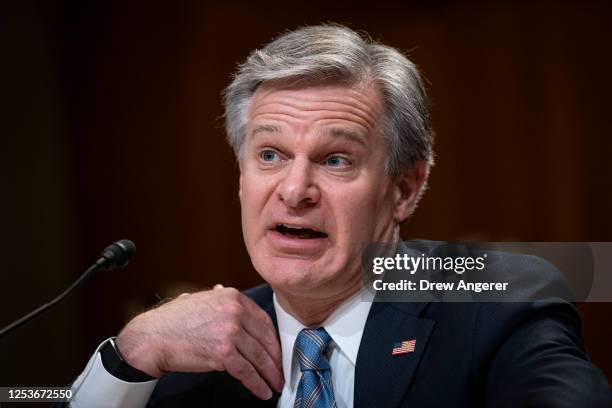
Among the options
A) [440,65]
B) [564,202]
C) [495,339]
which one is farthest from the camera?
[440,65]

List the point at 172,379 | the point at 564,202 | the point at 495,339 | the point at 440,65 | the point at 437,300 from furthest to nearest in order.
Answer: the point at 440,65, the point at 564,202, the point at 172,379, the point at 437,300, the point at 495,339

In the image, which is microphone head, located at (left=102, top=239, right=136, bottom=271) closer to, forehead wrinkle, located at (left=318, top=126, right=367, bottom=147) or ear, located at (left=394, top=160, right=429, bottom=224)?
forehead wrinkle, located at (left=318, top=126, right=367, bottom=147)

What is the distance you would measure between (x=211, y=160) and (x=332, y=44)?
6.78 ft

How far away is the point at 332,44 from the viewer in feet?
6.44

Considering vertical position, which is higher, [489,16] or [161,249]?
[489,16]

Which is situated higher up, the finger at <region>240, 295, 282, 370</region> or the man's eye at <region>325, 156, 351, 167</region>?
the man's eye at <region>325, 156, 351, 167</region>

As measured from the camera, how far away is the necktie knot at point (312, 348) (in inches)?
72.6

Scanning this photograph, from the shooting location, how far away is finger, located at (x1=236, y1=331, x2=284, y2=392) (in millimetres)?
1862

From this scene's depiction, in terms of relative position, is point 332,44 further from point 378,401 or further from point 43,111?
point 43,111

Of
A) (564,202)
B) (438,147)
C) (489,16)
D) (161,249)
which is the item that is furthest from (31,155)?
(564,202)

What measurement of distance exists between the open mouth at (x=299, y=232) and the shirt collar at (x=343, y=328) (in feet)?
0.68

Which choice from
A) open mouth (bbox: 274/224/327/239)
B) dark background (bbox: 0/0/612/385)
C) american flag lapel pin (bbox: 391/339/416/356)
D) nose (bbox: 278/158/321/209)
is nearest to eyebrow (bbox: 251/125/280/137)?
nose (bbox: 278/158/321/209)

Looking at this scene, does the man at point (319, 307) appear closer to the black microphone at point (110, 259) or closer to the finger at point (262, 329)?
the finger at point (262, 329)

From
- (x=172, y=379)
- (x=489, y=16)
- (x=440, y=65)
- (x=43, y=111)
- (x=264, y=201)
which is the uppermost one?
(x=489, y=16)
